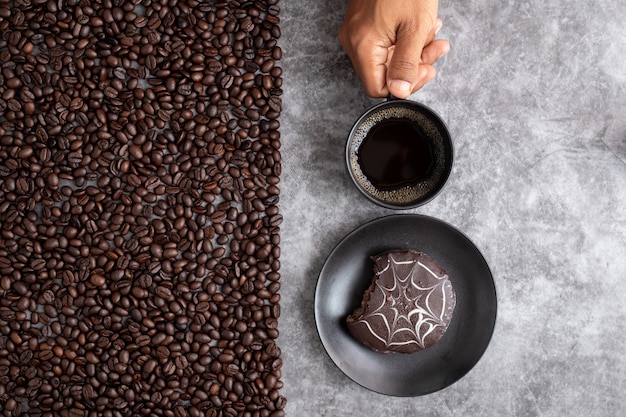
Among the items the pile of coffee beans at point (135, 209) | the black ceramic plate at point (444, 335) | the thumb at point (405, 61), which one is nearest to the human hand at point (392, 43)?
the thumb at point (405, 61)

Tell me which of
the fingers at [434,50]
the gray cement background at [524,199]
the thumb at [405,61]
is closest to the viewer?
the thumb at [405,61]

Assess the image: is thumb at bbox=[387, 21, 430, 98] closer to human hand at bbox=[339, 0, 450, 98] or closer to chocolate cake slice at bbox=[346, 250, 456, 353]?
human hand at bbox=[339, 0, 450, 98]

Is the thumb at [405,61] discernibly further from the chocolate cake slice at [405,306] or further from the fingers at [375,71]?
the chocolate cake slice at [405,306]

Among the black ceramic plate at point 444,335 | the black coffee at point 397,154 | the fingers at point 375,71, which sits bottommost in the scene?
the black ceramic plate at point 444,335

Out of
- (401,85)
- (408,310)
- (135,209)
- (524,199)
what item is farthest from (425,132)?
(135,209)

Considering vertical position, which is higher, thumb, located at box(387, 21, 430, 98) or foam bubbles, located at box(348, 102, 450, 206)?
thumb, located at box(387, 21, 430, 98)

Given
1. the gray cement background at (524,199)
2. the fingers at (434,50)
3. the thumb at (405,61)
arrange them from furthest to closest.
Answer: the gray cement background at (524,199)
the fingers at (434,50)
the thumb at (405,61)

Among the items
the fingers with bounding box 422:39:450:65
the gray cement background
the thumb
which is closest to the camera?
the thumb

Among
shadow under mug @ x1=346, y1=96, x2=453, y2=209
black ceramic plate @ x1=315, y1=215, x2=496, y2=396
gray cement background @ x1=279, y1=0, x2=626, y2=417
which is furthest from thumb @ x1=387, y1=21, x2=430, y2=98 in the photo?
black ceramic plate @ x1=315, y1=215, x2=496, y2=396

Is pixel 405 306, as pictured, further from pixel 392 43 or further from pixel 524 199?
pixel 392 43

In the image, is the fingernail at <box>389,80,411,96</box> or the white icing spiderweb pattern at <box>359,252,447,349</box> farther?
the white icing spiderweb pattern at <box>359,252,447,349</box>
